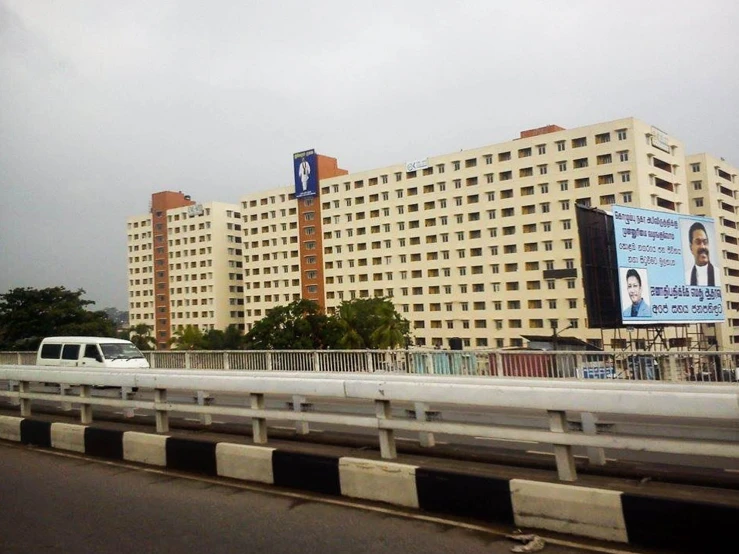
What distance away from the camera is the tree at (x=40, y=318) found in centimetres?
3991

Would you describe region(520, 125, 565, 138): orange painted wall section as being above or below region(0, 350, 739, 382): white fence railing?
above

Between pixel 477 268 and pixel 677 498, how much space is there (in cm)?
8011

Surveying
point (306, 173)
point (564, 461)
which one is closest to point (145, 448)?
point (564, 461)

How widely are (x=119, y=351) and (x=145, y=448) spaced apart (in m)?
15.7

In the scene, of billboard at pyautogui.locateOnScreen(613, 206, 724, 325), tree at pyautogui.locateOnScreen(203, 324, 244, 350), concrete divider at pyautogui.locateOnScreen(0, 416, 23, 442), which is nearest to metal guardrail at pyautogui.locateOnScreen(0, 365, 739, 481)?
concrete divider at pyautogui.locateOnScreen(0, 416, 23, 442)

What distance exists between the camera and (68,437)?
841 cm

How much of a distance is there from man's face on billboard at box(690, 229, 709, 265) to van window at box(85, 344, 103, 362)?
27.4m

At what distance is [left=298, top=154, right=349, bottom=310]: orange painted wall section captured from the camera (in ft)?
324

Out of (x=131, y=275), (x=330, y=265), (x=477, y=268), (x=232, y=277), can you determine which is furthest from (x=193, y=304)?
(x=477, y=268)

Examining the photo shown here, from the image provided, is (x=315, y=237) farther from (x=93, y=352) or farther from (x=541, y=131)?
(x=93, y=352)

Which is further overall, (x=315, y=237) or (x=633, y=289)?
(x=315, y=237)

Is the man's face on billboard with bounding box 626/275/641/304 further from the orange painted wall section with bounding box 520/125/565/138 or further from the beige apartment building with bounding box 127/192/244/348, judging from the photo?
the beige apartment building with bounding box 127/192/244/348

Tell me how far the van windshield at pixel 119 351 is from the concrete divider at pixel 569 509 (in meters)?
19.1

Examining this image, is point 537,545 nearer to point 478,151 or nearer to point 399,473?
point 399,473
